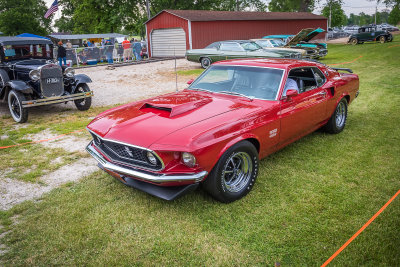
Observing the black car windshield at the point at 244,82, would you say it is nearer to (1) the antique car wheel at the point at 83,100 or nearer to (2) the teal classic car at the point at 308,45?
(1) the antique car wheel at the point at 83,100

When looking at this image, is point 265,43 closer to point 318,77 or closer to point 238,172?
point 318,77

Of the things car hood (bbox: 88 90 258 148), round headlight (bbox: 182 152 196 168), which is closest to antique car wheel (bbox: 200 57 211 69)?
car hood (bbox: 88 90 258 148)

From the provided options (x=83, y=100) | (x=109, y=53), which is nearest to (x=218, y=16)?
(x=109, y=53)

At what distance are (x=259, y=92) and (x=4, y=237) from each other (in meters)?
3.39

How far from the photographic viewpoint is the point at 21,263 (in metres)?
2.60

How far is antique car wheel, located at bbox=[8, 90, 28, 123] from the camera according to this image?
7.01 meters

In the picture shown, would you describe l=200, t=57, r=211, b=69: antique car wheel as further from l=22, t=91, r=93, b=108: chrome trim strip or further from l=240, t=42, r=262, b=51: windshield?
l=22, t=91, r=93, b=108: chrome trim strip

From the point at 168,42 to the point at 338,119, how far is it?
73.2 ft

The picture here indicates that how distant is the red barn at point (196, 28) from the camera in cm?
2442

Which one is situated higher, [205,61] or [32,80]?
[205,61]

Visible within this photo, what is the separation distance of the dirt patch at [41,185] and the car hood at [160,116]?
95cm

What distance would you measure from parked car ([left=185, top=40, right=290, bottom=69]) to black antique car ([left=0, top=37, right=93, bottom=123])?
796 cm

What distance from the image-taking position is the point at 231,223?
3.07 m

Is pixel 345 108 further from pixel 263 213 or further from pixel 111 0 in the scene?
pixel 111 0
